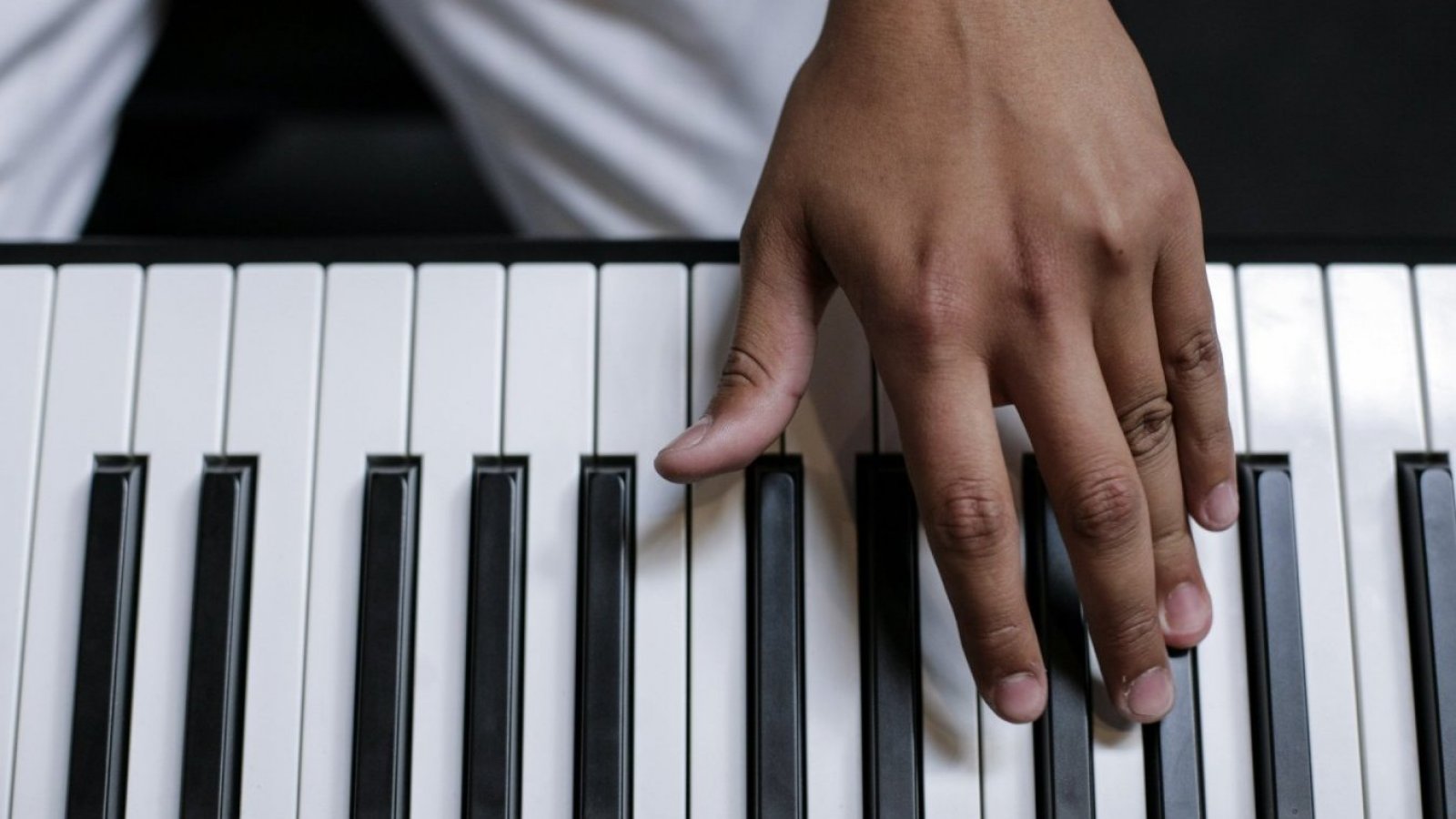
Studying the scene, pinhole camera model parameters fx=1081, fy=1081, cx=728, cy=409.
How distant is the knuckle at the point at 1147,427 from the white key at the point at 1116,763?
0.10m

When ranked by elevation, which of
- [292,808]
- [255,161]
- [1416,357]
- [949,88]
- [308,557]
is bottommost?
[292,808]

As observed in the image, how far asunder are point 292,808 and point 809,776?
25cm

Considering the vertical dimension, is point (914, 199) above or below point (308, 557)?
above

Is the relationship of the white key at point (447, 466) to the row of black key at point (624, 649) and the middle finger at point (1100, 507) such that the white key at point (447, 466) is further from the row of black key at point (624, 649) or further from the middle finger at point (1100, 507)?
the middle finger at point (1100, 507)

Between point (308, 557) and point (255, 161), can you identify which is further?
point (255, 161)

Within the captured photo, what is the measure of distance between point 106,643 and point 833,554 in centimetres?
36

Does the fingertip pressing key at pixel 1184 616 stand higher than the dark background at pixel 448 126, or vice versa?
the dark background at pixel 448 126

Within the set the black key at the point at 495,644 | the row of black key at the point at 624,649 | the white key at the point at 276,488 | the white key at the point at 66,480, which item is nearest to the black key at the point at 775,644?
the row of black key at the point at 624,649

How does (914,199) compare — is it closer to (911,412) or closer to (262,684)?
(911,412)

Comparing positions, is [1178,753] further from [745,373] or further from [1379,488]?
[745,373]

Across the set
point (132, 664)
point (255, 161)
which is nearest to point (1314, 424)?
point (132, 664)

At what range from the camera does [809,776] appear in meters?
0.53

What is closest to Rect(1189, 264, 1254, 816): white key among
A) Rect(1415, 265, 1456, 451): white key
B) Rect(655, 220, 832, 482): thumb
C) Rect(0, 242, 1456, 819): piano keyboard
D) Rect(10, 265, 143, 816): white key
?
Rect(0, 242, 1456, 819): piano keyboard

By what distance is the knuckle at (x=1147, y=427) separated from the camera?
0.53 m
